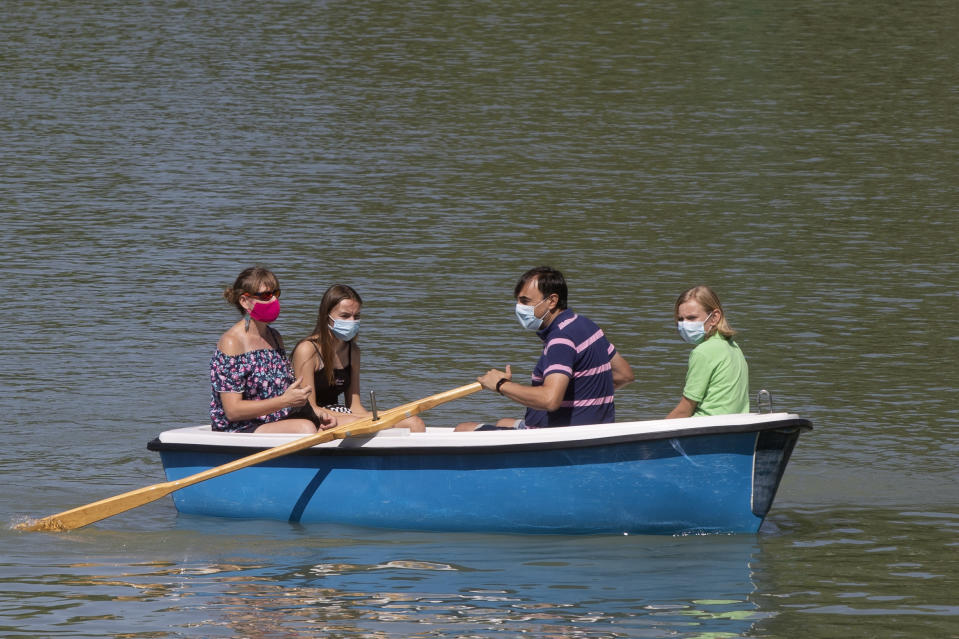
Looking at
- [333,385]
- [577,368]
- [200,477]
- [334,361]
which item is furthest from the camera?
[333,385]

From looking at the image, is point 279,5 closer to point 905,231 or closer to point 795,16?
point 795,16

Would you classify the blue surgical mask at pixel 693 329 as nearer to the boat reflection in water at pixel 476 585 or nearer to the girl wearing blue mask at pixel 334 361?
the boat reflection in water at pixel 476 585

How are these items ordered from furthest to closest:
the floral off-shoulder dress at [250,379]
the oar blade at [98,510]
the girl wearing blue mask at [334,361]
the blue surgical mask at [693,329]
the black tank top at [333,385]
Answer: the black tank top at [333,385] < the girl wearing blue mask at [334,361] < the floral off-shoulder dress at [250,379] < the oar blade at [98,510] < the blue surgical mask at [693,329]

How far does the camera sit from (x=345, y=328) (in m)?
10.2

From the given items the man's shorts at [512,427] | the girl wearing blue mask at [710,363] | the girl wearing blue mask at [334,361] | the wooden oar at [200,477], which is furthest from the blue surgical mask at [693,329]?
the girl wearing blue mask at [334,361]

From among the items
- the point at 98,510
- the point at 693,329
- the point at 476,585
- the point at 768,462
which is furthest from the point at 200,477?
the point at 768,462

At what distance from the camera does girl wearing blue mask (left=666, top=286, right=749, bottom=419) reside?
31.3ft

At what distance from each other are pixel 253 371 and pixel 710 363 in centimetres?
255

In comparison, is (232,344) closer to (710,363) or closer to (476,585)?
(476,585)

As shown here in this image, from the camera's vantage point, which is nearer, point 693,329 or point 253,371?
point 693,329

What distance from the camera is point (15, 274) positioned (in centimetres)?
1748

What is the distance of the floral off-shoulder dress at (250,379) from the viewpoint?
10102 millimetres

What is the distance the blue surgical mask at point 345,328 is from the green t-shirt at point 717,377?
6.32 ft

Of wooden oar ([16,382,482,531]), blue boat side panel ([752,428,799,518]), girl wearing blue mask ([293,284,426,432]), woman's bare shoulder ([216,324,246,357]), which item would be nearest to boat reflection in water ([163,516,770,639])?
blue boat side panel ([752,428,799,518])
